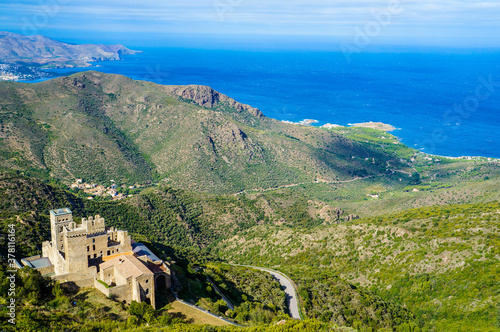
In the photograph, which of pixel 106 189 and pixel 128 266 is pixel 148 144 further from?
pixel 128 266

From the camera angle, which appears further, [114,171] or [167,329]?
[114,171]

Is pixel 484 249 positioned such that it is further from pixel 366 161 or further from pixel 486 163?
pixel 486 163

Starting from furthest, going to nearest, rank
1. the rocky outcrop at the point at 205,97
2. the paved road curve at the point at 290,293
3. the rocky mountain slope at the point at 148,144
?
the rocky outcrop at the point at 205,97, the rocky mountain slope at the point at 148,144, the paved road curve at the point at 290,293

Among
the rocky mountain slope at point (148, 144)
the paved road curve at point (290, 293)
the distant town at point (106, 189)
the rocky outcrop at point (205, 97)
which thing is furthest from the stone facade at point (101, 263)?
the rocky outcrop at point (205, 97)

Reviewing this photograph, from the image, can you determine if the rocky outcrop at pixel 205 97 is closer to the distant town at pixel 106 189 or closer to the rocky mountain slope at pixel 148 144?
the rocky mountain slope at pixel 148 144

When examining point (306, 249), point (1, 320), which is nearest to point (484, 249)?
point (306, 249)

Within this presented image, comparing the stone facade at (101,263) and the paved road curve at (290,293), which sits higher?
the stone facade at (101,263)

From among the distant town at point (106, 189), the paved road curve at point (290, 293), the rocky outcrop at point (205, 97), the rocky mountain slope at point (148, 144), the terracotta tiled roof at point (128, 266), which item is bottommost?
the paved road curve at point (290, 293)
